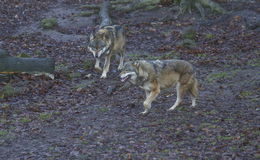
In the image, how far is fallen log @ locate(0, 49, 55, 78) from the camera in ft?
44.0

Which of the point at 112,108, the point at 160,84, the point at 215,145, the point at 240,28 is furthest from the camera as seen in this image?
the point at 240,28

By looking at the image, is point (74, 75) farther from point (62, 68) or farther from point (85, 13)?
point (85, 13)

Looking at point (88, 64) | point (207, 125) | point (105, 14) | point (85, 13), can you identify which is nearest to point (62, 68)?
point (88, 64)

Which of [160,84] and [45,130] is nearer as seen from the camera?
[45,130]

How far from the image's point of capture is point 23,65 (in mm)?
13727

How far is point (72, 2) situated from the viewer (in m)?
29.5

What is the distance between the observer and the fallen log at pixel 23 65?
44.0 ft

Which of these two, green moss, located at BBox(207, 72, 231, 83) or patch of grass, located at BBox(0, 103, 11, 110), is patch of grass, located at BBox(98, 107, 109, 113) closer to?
patch of grass, located at BBox(0, 103, 11, 110)

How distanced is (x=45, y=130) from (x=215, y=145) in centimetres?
388

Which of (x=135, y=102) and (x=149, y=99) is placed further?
(x=135, y=102)

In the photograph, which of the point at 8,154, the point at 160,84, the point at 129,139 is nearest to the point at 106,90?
the point at 160,84

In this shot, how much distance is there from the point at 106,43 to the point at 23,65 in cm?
287

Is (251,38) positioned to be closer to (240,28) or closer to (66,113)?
(240,28)

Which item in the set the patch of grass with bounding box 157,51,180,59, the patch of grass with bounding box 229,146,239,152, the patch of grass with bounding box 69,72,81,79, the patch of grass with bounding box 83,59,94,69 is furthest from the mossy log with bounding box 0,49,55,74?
the patch of grass with bounding box 229,146,239,152
